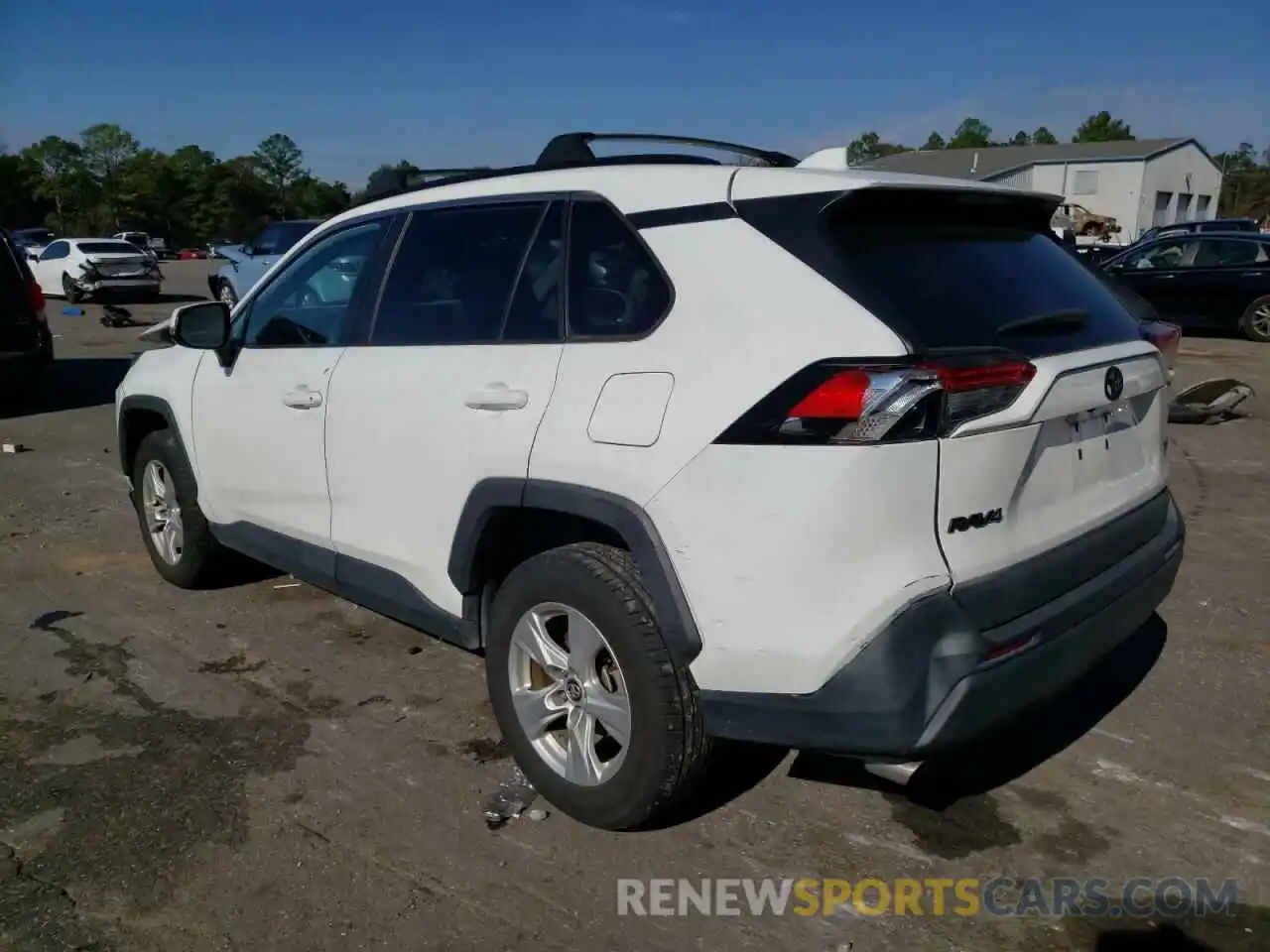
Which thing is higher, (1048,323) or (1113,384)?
(1048,323)

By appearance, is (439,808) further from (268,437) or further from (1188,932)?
(1188,932)

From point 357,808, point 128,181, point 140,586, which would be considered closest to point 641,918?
point 357,808

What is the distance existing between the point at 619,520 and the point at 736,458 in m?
0.40

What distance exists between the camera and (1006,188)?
305 centimetres

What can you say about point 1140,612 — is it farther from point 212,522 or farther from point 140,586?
point 140,586

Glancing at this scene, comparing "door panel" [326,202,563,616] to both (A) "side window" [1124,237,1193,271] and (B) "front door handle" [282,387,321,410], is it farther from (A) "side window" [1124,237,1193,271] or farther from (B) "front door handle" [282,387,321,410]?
(A) "side window" [1124,237,1193,271]

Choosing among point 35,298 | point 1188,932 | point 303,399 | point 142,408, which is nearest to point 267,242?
point 35,298

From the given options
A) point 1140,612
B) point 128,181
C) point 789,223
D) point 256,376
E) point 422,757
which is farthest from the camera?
point 128,181

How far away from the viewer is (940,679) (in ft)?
7.62

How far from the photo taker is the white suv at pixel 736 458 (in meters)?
2.34

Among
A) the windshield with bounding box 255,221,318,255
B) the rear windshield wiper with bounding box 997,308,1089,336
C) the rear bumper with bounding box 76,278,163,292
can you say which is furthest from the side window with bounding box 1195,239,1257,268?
the rear bumper with bounding box 76,278,163,292

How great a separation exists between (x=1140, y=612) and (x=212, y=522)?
3.79 meters

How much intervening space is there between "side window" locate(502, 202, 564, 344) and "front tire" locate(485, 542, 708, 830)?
2.22 feet

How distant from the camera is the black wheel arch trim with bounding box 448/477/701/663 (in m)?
2.56
